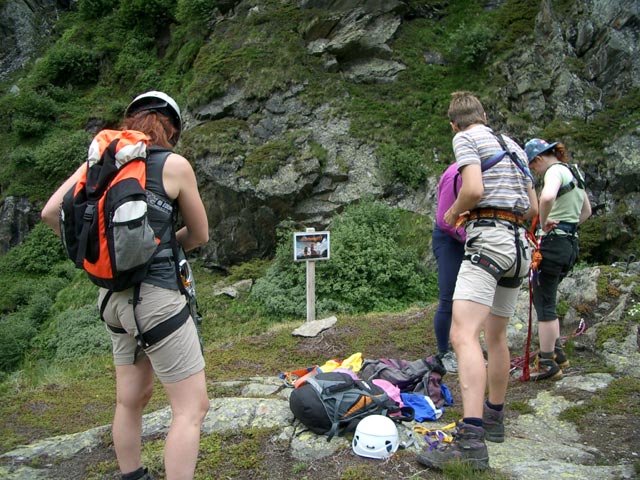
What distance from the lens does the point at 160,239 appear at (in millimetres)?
2629

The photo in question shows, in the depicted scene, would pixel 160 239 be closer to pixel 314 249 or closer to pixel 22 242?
pixel 314 249

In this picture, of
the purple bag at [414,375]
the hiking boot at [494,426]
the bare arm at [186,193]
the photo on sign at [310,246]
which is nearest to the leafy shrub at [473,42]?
the photo on sign at [310,246]

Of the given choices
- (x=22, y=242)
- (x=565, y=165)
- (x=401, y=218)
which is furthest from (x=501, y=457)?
(x=22, y=242)

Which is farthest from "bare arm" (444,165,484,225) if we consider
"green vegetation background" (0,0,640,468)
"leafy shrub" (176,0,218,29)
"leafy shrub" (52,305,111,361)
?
"leafy shrub" (176,0,218,29)

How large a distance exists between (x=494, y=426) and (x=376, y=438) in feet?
3.13

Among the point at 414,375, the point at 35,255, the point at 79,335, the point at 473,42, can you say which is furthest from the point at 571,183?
the point at 35,255

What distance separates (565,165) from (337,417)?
3.19 m

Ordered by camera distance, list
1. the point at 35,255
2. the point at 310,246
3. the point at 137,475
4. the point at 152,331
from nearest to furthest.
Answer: the point at 152,331, the point at 137,475, the point at 310,246, the point at 35,255

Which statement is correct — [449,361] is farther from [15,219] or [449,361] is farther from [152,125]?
[15,219]

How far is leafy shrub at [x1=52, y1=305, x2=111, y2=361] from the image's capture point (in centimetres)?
1065

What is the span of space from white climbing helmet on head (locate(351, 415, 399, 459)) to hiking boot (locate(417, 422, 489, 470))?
0.22 metres

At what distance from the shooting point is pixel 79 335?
11242 millimetres

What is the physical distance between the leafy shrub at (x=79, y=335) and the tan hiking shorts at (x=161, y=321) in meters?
8.59

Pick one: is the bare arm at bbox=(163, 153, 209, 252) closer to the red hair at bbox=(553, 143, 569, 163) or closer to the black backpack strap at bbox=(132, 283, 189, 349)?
the black backpack strap at bbox=(132, 283, 189, 349)
